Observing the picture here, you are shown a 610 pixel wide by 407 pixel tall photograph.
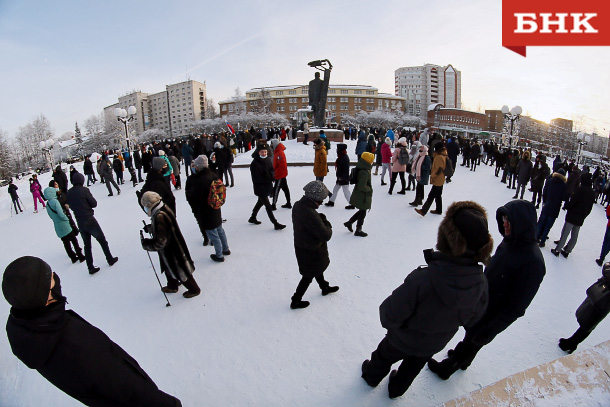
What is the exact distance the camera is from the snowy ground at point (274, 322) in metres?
2.67

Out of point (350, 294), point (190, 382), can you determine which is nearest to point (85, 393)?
point (190, 382)

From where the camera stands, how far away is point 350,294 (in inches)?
156

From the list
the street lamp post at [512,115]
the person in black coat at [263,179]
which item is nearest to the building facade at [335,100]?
the street lamp post at [512,115]

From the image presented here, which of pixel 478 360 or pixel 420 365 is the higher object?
pixel 420 365

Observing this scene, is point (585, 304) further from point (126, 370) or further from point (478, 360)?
point (126, 370)

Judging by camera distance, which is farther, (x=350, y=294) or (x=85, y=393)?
(x=350, y=294)

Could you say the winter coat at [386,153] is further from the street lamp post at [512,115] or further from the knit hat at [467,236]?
the street lamp post at [512,115]

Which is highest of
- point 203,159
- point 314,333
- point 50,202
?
point 203,159

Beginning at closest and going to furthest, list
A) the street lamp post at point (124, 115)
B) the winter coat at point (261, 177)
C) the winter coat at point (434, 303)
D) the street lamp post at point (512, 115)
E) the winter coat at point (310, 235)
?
the winter coat at point (434, 303), the winter coat at point (310, 235), the winter coat at point (261, 177), the street lamp post at point (124, 115), the street lamp post at point (512, 115)

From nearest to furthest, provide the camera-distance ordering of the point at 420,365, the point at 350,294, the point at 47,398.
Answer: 1. the point at 420,365
2. the point at 47,398
3. the point at 350,294

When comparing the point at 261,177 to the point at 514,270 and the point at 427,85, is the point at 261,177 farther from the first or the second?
the point at 427,85

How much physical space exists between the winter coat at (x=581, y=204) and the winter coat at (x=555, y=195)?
244mm

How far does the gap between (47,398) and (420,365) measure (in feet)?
11.0

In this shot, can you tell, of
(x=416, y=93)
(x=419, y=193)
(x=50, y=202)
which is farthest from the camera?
(x=416, y=93)
